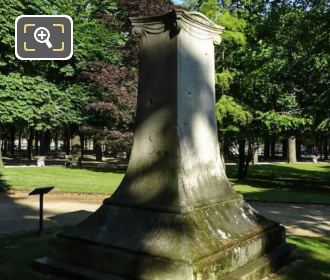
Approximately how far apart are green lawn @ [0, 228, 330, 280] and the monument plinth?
0.27m

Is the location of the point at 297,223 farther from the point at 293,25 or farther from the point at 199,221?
the point at 293,25

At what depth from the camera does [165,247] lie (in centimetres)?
541

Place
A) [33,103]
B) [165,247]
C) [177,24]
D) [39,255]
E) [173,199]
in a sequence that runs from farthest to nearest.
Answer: [33,103] → [39,255] → [177,24] → [173,199] → [165,247]

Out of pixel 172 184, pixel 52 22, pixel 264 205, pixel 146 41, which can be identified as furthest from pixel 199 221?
pixel 264 205

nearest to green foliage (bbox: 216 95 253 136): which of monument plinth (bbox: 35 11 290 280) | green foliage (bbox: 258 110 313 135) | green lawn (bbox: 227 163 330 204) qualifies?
green foliage (bbox: 258 110 313 135)

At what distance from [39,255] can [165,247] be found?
2.70 metres

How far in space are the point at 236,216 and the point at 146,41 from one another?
268 cm

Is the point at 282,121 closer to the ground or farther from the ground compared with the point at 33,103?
closer to the ground

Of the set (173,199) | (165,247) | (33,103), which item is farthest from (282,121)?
(33,103)

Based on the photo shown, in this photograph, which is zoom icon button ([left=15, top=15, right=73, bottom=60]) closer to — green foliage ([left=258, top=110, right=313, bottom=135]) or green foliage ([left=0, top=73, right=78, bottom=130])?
green foliage ([left=258, top=110, right=313, bottom=135])

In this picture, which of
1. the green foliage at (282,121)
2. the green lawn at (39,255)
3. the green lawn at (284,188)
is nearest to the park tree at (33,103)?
the green lawn at (284,188)

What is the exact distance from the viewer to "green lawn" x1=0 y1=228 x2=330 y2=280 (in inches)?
243

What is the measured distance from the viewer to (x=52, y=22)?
6.80m

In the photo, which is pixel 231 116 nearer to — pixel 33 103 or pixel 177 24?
pixel 33 103
